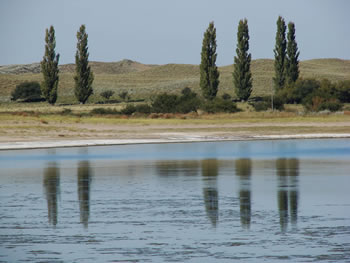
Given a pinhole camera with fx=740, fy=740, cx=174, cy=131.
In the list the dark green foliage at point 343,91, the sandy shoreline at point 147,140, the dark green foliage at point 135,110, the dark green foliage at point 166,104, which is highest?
the dark green foliage at point 343,91

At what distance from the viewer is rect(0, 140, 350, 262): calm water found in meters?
10.1

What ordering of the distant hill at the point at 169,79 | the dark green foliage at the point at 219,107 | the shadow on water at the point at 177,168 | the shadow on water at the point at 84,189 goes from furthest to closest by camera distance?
the distant hill at the point at 169,79, the dark green foliage at the point at 219,107, the shadow on water at the point at 177,168, the shadow on water at the point at 84,189

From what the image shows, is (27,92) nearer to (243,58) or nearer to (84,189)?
(243,58)

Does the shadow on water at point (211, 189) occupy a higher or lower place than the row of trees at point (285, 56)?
lower

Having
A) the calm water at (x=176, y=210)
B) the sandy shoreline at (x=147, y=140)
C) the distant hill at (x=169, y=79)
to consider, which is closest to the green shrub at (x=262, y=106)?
the sandy shoreline at (x=147, y=140)

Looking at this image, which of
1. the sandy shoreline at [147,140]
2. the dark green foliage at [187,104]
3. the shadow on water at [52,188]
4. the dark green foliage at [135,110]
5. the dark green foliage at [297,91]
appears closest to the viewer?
the shadow on water at [52,188]

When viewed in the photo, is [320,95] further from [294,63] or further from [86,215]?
[86,215]

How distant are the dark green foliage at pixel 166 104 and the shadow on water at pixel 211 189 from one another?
149 ft

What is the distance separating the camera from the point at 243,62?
77.4 meters

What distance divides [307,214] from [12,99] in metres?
105

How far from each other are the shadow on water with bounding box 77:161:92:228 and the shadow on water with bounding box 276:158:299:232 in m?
3.47

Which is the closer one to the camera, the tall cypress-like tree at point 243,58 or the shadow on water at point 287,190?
the shadow on water at point 287,190

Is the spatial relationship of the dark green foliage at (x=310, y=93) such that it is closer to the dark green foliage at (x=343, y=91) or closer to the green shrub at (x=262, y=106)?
the dark green foliage at (x=343, y=91)

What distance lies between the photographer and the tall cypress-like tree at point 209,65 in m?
73.6
